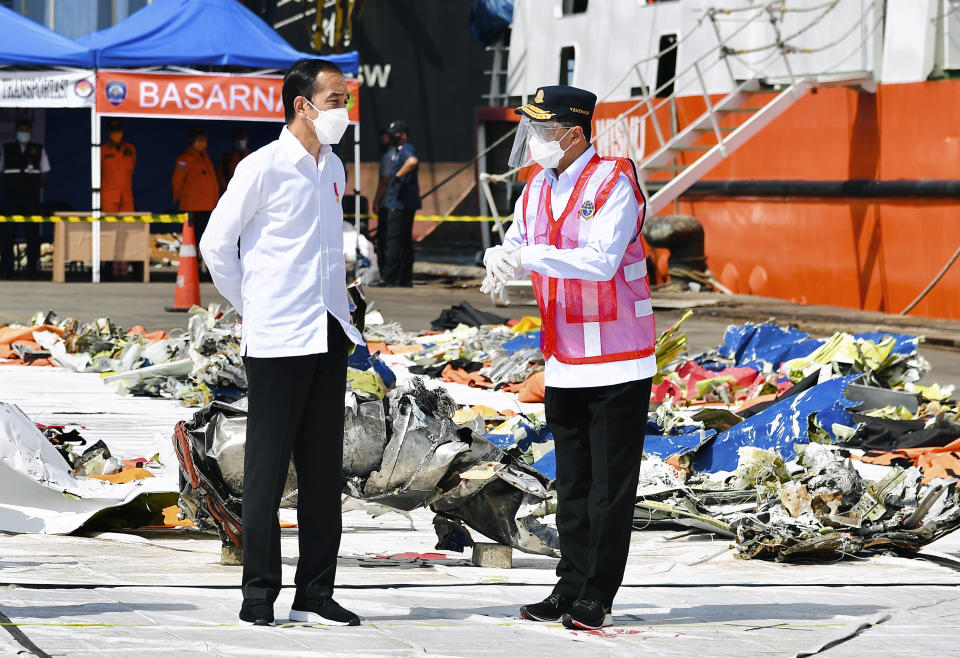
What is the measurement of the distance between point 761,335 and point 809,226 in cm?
772

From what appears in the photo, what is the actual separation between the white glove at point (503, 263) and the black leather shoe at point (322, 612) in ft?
3.68

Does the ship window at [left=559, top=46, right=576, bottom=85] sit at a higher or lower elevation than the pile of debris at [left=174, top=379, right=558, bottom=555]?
higher

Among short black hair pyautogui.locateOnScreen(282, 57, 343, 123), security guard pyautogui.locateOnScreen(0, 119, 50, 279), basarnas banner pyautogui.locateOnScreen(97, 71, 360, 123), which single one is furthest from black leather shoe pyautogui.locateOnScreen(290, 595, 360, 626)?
Answer: security guard pyautogui.locateOnScreen(0, 119, 50, 279)

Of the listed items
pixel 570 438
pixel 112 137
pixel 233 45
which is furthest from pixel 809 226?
pixel 570 438

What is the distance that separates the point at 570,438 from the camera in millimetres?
5148

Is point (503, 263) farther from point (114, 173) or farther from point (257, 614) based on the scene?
point (114, 173)

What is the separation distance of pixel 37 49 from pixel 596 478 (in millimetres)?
16451

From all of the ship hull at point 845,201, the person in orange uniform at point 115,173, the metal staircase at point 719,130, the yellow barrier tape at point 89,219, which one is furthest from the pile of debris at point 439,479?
the person in orange uniform at point 115,173

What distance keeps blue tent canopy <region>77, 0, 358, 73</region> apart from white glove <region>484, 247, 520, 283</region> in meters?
15.2

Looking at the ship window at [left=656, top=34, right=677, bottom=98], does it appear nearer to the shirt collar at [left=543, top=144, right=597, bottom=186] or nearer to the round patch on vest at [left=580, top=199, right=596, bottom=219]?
the shirt collar at [left=543, top=144, right=597, bottom=186]

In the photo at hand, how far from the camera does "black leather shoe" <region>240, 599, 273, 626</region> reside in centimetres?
486

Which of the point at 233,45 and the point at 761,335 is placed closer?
the point at 761,335

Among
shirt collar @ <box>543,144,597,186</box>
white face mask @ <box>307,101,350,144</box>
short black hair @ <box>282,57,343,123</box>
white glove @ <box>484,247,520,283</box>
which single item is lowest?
white glove @ <box>484,247,520,283</box>

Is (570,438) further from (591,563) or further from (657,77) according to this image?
(657,77)
